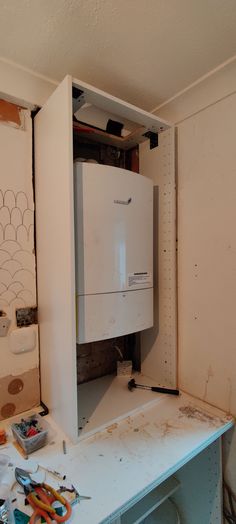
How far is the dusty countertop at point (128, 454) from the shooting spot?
2.59 ft

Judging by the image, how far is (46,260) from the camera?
117 centimetres

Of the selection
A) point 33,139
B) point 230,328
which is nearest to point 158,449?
point 230,328

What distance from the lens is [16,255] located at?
47.8 inches

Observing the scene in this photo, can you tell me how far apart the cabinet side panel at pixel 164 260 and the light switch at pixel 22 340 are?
2.18 ft

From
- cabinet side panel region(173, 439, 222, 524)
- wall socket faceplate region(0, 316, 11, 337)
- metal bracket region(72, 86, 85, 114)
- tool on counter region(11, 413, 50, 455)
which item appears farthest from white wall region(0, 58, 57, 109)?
cabinet side panel region(173, 439, 222, 524)

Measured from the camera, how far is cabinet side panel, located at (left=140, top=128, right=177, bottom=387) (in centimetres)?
138

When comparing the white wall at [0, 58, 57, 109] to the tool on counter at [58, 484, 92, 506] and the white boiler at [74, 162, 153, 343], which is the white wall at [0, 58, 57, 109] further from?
the tool on counter at [58, 484, 92, 506]

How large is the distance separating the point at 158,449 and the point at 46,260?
2.83 feet

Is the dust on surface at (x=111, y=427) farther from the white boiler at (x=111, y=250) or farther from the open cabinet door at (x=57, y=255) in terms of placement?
the white boiler at (x=111, y=250)

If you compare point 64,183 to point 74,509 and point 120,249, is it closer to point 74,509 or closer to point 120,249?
point 120,249

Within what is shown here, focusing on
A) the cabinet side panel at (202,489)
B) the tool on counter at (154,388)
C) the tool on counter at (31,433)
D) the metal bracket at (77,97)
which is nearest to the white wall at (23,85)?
A: the metal bracket at (77,97)

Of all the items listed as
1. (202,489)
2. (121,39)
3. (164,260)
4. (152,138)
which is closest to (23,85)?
(121,39)

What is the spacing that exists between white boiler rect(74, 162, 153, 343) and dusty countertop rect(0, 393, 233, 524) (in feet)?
1.29

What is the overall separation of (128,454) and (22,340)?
64 centimetres
